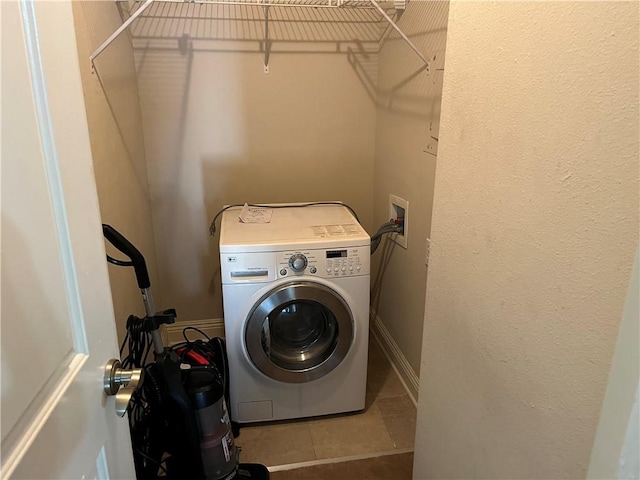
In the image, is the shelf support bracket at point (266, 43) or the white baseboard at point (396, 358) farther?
the shelf support bracket at point (266, 43)

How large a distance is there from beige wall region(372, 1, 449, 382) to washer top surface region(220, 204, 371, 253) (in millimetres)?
308

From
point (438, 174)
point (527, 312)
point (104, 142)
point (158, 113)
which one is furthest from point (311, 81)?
point (527, 312)

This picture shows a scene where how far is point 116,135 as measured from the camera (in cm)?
184

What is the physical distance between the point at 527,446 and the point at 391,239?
1.65m

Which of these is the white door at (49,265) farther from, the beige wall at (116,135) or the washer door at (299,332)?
the washer door at (299,332)

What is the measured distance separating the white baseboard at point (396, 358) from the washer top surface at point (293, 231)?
73 centimetres

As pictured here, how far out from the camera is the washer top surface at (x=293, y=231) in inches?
73.0

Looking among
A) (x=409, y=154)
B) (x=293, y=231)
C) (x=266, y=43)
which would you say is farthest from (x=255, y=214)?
(x=266, y=43)

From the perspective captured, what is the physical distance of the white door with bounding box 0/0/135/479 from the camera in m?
0.53

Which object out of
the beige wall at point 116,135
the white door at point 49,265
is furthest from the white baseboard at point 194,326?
the white door at point 49,265

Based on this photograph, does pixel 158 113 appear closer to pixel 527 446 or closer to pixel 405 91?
pixel 405 91

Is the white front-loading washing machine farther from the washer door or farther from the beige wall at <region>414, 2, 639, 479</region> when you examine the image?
the beige wall at <region>414, 2, 639, 479</region>

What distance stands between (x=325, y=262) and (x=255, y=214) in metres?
0.51

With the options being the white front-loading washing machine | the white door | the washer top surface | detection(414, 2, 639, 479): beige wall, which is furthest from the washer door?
the white door
